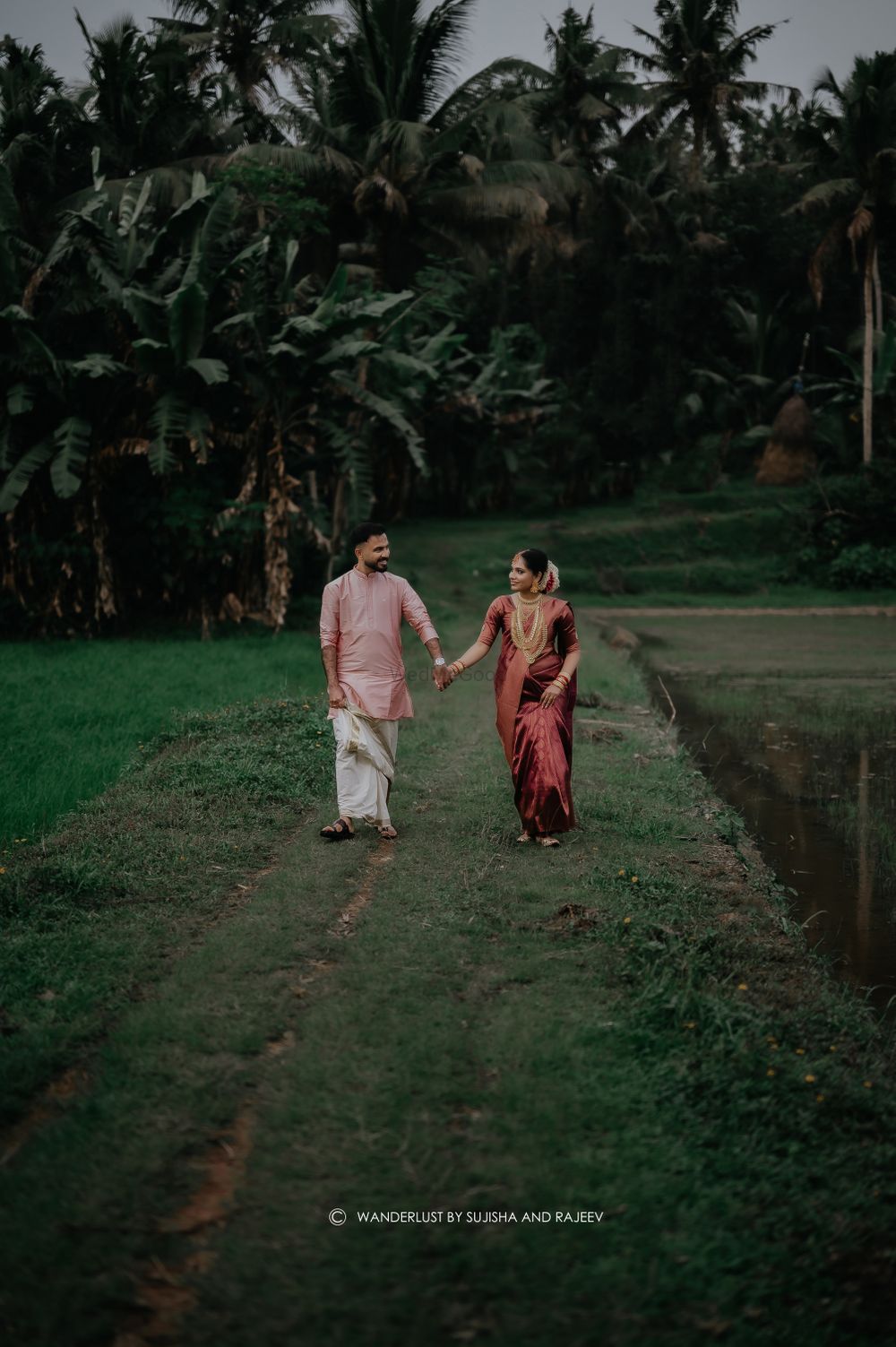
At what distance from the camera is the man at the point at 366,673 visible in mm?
6312

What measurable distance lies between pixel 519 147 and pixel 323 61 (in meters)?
6.57

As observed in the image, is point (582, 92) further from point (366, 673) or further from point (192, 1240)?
point (192, 1240)

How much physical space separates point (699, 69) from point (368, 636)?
28.3 m

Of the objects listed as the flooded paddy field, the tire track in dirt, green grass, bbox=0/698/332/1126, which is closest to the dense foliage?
the flooded paddy field

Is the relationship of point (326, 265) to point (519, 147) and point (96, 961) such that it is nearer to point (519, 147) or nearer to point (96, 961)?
point (519, 147)

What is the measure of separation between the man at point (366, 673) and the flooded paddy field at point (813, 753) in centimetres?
237

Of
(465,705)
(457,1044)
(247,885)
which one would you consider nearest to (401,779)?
(247,885)

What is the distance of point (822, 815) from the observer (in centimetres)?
760

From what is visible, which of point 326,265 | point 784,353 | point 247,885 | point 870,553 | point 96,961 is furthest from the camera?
point 784,353

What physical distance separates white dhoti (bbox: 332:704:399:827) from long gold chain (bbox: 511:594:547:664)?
3.15ft

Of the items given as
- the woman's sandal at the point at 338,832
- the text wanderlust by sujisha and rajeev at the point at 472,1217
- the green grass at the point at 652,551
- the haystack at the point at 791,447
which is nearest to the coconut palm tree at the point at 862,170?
the haystack at the point at 791,447

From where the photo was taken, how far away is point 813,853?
6.75 m

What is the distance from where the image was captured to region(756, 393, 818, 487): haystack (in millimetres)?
27719

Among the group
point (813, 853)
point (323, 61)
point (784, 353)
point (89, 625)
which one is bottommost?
point (813, 853)
